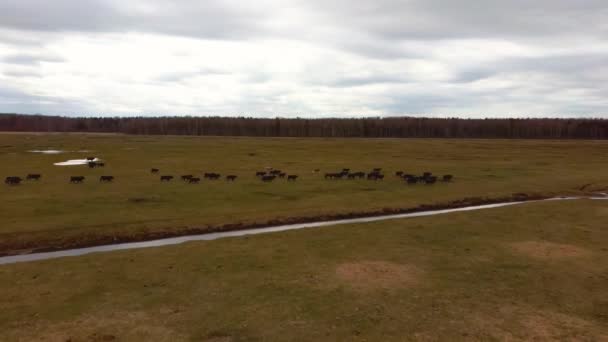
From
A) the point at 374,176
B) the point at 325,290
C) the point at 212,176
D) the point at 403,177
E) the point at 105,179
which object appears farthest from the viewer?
the point at 403,177

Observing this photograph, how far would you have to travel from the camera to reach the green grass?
A: 1253 centimetres

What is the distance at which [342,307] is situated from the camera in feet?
46.0

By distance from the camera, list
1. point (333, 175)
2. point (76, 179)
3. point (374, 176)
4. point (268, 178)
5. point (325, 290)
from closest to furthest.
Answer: point (325, 290)
point (76, 179)
point (268, 178)
point (374, 176)
point (333, 175)

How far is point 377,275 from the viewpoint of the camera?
17.1 metres

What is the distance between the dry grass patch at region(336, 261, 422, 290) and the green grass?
2.9 inches

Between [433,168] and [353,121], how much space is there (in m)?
134

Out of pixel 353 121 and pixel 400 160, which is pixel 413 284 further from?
pixel 353 121

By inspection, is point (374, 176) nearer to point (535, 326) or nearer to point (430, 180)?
point (430, 180)

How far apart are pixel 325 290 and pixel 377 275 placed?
263 centimetres

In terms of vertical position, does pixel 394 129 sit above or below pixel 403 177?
above

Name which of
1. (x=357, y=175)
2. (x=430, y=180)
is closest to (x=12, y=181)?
(x=357, y=175)

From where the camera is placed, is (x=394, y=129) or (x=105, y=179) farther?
(x=394, y=129)

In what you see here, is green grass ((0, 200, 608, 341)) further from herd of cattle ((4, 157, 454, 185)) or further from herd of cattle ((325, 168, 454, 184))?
herd of cattle ((4, 157, 454, 185))

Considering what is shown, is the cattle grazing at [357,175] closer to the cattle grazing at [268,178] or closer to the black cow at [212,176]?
the cattle grazing at [268,178]
